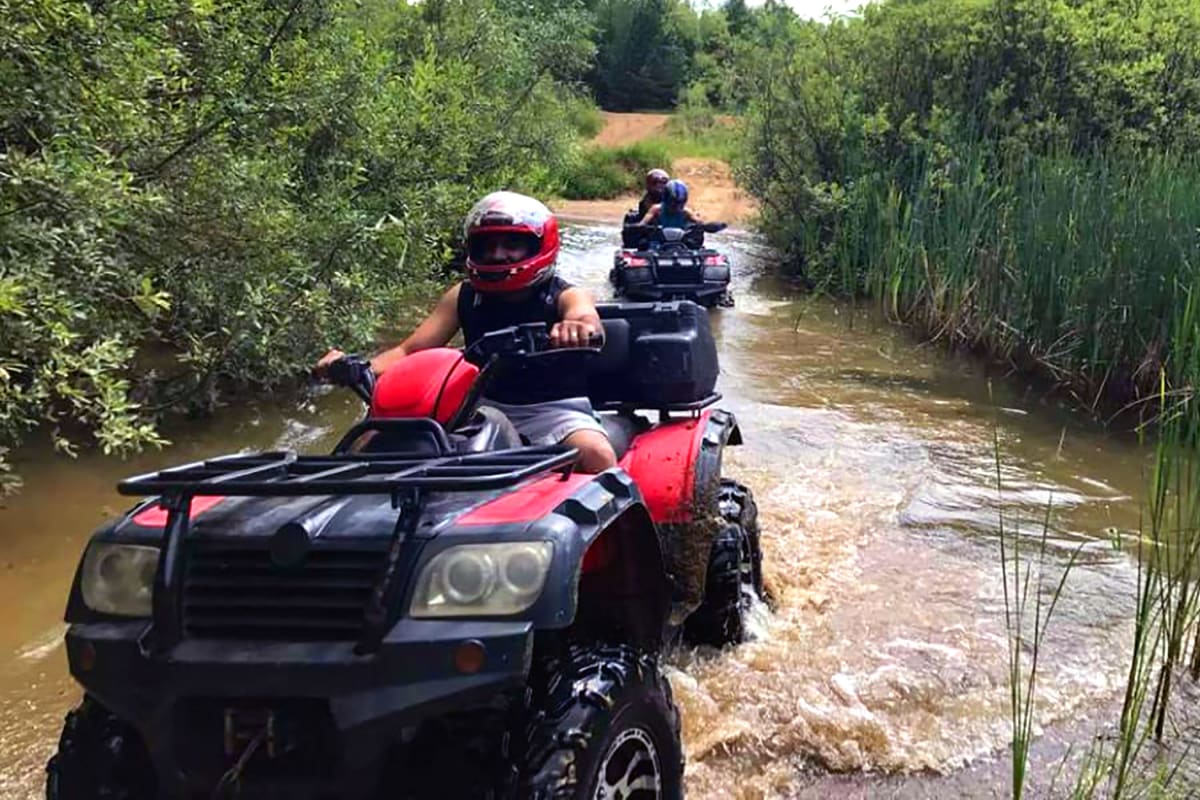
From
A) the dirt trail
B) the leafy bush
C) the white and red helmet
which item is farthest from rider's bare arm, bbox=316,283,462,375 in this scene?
the leafy bush

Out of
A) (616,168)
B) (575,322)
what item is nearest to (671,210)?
(575,322)

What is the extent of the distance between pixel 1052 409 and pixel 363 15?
A: 7739mm

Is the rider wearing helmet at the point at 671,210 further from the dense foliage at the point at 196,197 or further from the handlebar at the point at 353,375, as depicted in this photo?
the handlebar at the point at 353,375

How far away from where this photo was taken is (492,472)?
224 cm

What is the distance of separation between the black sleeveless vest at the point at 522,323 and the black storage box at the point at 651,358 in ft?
0.95

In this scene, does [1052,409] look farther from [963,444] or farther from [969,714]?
[969,714]

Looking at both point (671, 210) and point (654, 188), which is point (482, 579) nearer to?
point (671, 210)

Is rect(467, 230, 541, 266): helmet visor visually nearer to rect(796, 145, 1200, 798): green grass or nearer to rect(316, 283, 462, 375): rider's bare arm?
rect(316, 283, 462, 375): rider's bare arm

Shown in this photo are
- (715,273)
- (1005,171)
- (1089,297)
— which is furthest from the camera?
(715,273)

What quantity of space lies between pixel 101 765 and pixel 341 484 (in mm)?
717

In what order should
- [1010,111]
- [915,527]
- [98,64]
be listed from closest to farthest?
[98,64], [915,527], [1010,111]

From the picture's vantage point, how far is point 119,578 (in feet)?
7.36

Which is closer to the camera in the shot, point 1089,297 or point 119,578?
point 119,578

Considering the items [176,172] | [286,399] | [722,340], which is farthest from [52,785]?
[722,340]
